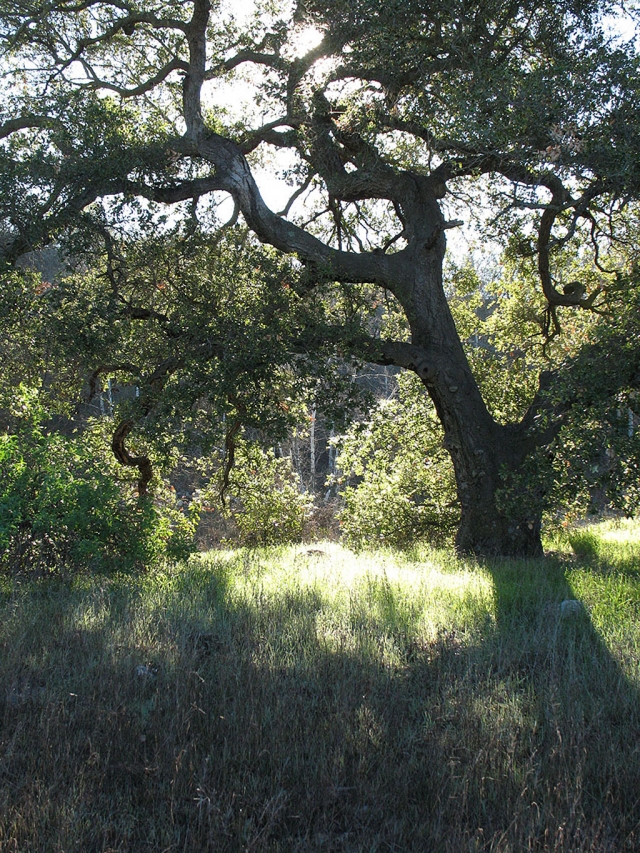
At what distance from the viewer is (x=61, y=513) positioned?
7734 mm

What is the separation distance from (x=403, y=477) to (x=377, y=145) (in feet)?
20.9

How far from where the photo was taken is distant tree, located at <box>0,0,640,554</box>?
7.62 m

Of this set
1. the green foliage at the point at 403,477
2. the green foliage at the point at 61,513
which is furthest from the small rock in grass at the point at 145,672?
the green foliage at the point at 403,477

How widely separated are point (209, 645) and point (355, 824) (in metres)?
2.27

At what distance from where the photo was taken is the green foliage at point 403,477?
13328 millimetres

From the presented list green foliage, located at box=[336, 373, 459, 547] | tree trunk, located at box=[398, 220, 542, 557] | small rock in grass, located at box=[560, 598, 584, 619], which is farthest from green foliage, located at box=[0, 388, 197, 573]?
green foliage, located at box=[336, 373, 459, 547]

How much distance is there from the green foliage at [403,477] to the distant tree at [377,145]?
1984mm

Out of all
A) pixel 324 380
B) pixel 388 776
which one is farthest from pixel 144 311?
pixel 388 776

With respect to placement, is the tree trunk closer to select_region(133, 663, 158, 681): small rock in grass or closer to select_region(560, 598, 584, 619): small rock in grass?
select_region(560, 598, 584, 619): small rock in grass

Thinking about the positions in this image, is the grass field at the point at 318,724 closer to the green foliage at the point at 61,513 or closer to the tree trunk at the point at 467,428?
the green foliage at the point at 61,513

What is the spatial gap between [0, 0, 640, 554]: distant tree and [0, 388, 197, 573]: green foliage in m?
1.94

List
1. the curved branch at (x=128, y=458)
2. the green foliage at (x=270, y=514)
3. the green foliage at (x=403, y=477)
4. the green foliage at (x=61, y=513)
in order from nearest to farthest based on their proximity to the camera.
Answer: the green foliage at (x=61, y=513) < the curved branch at (x=128, y=458) < the green foliage at (x=403, y=477) < the green foliage at (x=270, y=514)

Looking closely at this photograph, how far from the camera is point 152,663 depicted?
4836mm

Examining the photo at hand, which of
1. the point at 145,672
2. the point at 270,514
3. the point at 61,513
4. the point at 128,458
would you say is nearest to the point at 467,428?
the point at 128,458
